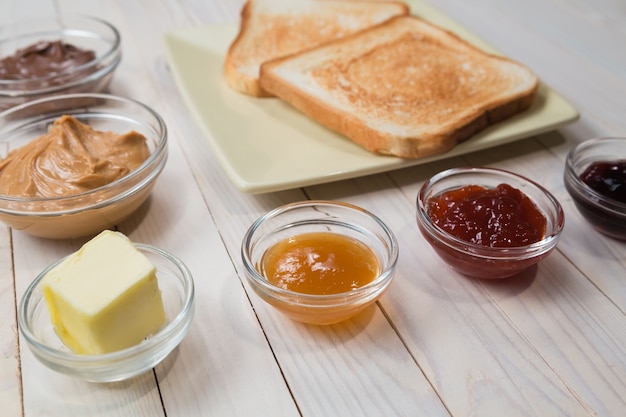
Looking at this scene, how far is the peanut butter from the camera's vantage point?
5.96 ft

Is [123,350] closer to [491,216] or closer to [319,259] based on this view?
[319,259]

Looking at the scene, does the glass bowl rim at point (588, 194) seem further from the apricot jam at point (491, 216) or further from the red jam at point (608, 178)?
the apricot jam at point (491, 216)

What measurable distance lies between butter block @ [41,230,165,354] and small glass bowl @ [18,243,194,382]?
0.13 ft

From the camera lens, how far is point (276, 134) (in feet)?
7.61

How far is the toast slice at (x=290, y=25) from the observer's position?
2686 mm

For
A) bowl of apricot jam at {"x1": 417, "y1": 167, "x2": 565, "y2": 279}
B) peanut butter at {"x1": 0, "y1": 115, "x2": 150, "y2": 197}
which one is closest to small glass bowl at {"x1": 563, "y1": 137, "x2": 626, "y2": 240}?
bowl of apricot jam at {"x1": 417, "y1": 167, "x2": 565, "y2": 279}

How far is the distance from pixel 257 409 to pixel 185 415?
0.56ft

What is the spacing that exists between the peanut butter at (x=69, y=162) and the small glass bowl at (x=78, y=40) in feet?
2.08

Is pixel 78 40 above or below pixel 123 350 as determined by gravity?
below

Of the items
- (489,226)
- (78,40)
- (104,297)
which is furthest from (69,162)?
(78,40)

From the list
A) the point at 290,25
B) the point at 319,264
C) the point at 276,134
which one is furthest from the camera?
the point at 290,25

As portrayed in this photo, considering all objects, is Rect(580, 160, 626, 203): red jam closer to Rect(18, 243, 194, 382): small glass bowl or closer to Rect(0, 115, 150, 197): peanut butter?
Rect(18, 243, 194, 382): small glass bowl

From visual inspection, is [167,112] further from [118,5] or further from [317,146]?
[118,5]

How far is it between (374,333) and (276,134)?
0.97 meters
